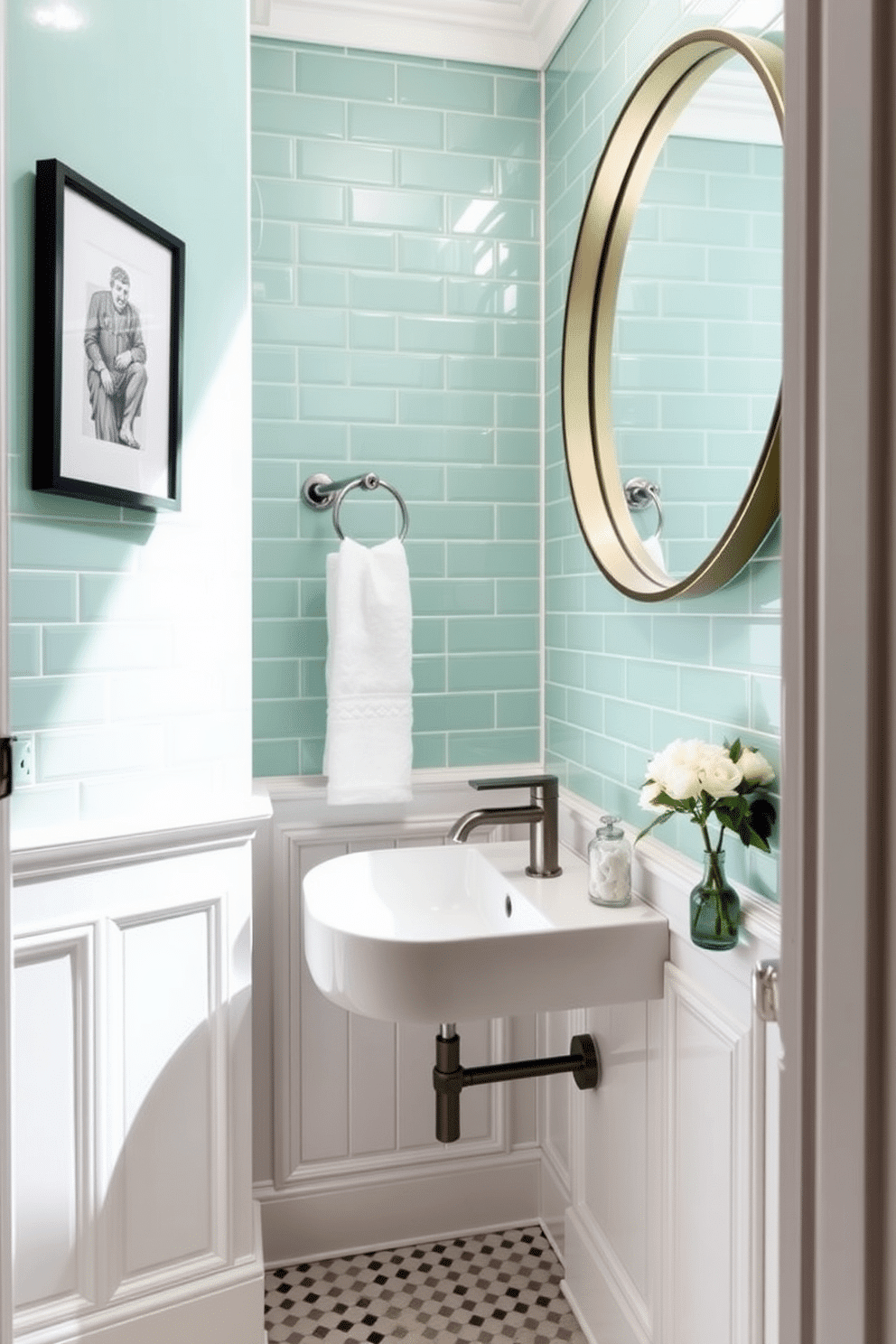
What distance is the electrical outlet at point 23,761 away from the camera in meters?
1.52

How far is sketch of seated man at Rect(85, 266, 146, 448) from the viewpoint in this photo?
60.7 inches

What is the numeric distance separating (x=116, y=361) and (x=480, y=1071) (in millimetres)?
1370

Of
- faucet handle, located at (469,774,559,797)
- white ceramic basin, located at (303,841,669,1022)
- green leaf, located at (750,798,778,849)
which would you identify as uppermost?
green leaf, located at (750,798,778,849)

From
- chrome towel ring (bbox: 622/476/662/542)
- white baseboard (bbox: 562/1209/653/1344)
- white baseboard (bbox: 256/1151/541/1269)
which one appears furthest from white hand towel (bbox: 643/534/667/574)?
white baseboard (bbox: 256/1151/541/1269)

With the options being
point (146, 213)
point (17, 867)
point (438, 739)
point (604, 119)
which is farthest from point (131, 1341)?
point (604, 119)

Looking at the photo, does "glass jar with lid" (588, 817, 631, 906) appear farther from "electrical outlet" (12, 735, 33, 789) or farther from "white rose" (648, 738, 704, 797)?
"electrical outlet" (12, 735, 33, 789)

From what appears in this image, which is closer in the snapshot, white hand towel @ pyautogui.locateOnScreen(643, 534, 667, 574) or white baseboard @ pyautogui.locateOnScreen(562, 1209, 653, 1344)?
white hand towel @ pyautogui.locateOnScreen(643, 534, 667, 574)

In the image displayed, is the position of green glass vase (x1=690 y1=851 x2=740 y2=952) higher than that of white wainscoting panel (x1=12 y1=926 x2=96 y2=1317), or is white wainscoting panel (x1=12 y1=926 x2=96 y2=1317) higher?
green glass vase (x1=690 y1=851 x2=740 y2=952)

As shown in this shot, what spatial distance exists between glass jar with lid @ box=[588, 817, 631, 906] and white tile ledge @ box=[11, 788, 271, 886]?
58cm

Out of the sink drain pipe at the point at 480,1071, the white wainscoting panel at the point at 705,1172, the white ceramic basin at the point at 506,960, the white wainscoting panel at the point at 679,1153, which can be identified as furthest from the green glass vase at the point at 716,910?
the sink drain pipe at the point at 480,1071

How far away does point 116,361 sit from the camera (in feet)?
5.17

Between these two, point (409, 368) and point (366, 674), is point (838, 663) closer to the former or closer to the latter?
point (366, 674)

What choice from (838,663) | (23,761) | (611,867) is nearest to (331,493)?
(23,761)

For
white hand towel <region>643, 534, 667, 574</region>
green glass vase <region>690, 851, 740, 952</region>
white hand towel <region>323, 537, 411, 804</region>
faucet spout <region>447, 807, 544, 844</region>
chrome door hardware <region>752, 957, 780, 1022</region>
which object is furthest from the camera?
white hand towel <region>323, 537, 411, 804</region>
